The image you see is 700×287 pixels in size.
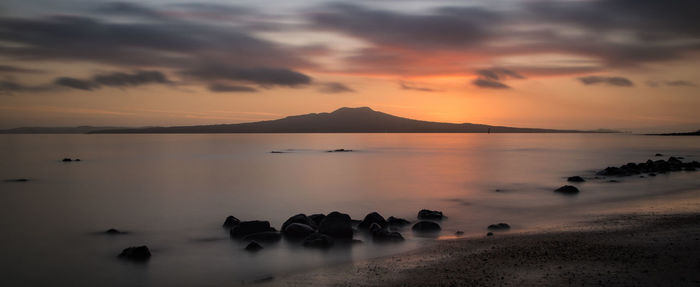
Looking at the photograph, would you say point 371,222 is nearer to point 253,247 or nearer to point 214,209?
point 253,247

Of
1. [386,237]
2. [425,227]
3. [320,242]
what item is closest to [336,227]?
[320,242]

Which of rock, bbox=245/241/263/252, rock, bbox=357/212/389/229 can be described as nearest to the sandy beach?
rock, bbox=357/212/389/229

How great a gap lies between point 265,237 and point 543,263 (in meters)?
8.80

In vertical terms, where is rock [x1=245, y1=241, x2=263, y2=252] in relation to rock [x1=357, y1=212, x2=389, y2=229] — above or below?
below

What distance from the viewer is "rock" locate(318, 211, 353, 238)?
53.6 ft

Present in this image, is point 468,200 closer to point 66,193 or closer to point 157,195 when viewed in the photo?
point 157,195

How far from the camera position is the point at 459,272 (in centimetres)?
1142

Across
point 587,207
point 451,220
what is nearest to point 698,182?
point 587,207

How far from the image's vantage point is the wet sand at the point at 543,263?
10547mm

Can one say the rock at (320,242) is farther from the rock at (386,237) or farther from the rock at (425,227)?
the rock at (425,227)

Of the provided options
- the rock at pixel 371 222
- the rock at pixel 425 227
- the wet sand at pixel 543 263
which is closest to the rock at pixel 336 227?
the rock at pixel 371 222

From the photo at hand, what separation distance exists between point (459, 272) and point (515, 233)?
6.48 m

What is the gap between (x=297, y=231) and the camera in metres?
16.8

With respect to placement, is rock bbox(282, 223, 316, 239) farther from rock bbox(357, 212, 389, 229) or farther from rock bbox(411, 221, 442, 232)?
rock bbox(411, 221, 442, 232)
